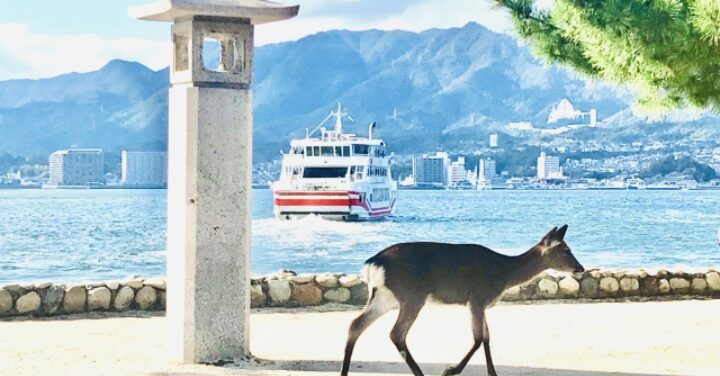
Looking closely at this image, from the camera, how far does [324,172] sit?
51.3 metres

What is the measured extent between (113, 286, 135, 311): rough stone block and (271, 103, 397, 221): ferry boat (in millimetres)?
39469

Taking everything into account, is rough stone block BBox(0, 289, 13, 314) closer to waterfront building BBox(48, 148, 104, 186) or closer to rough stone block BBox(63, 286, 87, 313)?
rough stone block BBox(63, 286, 87, 313)

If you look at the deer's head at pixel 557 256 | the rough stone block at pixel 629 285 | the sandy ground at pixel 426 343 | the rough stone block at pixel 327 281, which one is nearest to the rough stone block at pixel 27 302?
the sandy ground at pixel 426 343

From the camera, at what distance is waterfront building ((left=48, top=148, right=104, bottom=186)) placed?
310 ft

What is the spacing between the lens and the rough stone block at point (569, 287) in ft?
37.2

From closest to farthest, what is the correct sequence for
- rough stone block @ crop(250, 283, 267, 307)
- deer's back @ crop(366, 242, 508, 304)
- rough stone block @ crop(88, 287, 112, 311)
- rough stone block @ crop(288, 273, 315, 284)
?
deer's back @ crop(366, 242, 508, 304) < rough stone block @ crop(88, 287, 112, 311) < rough stone block @ crop(250, 283, 267, 307) < rough stone block @ crop(288, 273, 315, 284)

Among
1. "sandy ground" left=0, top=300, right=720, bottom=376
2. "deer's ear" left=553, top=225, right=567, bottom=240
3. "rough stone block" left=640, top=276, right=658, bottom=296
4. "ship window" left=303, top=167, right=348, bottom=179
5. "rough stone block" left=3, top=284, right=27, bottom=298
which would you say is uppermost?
"ship window" left=303, top=167, right=348, bottom=179

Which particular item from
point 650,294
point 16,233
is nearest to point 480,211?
point 16,233

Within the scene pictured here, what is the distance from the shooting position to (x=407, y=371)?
738 centimetres

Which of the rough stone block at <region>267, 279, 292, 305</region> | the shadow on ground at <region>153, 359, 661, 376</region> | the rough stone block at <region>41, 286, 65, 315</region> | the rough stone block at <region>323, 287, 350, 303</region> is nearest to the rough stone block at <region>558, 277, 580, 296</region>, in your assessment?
the rough stone block at <region>323, 287, 350, 303</region>

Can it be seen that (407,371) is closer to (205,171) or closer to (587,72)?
(205,171)

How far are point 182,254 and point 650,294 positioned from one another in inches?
234

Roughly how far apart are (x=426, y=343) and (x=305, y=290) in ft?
6.55

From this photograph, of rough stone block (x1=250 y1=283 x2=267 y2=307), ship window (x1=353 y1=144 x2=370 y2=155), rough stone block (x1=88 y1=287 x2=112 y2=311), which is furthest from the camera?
ship window (x1=353 y1=144 x2=370 y2=155)
